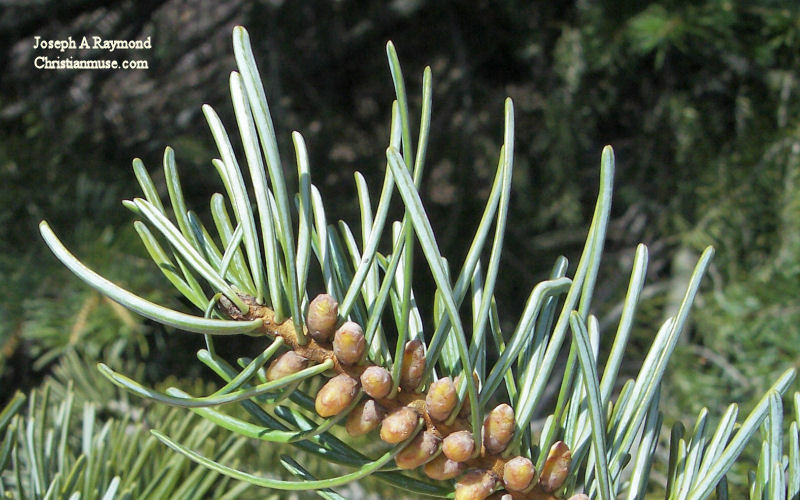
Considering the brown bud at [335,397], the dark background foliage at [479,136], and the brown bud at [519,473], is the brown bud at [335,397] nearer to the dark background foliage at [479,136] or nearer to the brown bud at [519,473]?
the brown bud at [519,473]

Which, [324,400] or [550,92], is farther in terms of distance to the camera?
[550,92]

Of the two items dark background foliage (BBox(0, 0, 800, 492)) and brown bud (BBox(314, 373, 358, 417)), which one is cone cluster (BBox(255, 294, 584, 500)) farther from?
dark background foliage (BBox(0, 0, 800, 492))

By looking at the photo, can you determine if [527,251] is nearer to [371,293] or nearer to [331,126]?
[331,126]

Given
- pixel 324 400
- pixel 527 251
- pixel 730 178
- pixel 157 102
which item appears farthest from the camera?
pixel 527 251

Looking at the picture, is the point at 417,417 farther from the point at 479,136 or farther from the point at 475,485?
the point at 479,136

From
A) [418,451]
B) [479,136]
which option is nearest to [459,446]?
[418,451]

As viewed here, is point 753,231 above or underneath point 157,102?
underneath

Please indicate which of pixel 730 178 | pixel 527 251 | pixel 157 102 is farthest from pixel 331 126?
pixel 730 178
